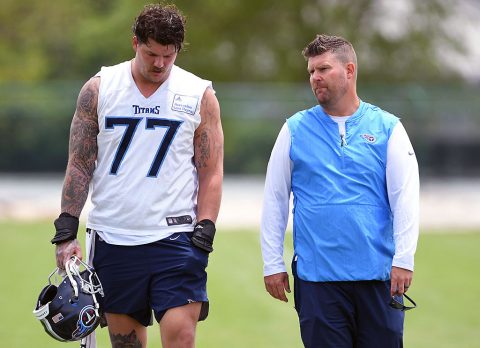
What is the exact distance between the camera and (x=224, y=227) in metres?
18.2

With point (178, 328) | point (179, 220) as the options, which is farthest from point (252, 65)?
point (178, 328)

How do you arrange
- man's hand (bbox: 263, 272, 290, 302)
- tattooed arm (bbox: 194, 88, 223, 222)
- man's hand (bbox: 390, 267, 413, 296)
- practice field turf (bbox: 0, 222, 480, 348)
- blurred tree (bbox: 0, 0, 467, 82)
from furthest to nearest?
1. blurred tree (bbox: 0, 0, 467, 82)
2. practice field turf (bbox: 0, 222, 480, 348)
3. tattooed arm (bbox: 194, 88, 223, 222)
4. man's hand (bbox: 263, 272, 290, 302)
5. man's hand (bbox: 390, 267, 413, 296)

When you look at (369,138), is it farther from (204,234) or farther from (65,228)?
(65,228)

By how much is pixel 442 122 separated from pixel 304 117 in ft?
74.2

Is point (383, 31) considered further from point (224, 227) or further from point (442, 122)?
point (224, 227)

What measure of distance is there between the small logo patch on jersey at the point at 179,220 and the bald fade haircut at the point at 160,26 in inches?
35.1

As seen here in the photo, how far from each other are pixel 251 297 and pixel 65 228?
5979mm

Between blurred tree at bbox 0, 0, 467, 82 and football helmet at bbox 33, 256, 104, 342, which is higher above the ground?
blurred tree at bbox 0, 0, 467, 82

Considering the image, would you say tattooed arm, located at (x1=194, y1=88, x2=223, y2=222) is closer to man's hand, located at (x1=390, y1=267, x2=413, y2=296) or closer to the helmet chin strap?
the helmet chin strap

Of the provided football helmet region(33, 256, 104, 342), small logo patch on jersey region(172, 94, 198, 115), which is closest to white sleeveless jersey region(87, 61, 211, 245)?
small logo patch on jersey region(172, 94, 198, 115)

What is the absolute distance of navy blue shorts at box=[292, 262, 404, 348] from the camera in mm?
5359

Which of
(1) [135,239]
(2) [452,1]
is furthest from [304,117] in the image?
(2) [452,1]

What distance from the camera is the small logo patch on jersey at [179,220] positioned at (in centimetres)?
565

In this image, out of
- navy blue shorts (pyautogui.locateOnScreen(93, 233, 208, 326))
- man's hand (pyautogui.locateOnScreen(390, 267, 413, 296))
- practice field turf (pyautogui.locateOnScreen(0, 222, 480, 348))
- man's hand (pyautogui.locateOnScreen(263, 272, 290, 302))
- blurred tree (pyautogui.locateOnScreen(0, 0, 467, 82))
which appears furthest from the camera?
blurred tree (pyautogui.locateOnScreen(0, 0, 467, 82))
